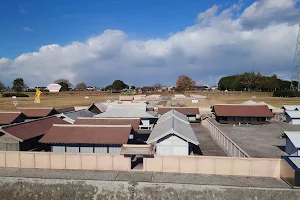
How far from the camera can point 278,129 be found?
36031 millimetres

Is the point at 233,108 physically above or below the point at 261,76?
below

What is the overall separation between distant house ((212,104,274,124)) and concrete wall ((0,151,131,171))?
2556 centimetres

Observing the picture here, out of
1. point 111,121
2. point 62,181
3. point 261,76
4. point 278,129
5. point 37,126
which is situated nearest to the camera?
point 62,181

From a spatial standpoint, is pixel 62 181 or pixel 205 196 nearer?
pixel 205 196

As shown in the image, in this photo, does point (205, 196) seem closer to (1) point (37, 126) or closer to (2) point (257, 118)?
(1) point (37, 126)

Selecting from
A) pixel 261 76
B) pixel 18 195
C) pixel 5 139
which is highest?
pixel 261 76

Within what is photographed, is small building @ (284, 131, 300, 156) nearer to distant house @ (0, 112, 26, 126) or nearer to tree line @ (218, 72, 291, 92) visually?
distant house @ (0, 112, 26, 126)

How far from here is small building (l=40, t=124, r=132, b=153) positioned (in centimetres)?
2239

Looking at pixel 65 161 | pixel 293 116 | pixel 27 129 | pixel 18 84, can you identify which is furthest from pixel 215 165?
pixel 18 84

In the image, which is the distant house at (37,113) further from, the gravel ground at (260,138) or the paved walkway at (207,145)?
the gravel ground at (260,138)

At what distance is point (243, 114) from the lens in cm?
4034

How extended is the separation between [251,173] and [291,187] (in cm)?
264

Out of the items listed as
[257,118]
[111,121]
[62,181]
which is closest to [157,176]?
[62,181]

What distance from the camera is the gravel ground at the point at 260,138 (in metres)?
24.0
